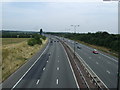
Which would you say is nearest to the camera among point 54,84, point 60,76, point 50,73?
point 54,84

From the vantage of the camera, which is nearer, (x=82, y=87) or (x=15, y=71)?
(x=82, y=87)

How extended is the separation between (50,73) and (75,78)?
5244 millimetres

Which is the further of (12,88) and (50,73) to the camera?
(50,73)

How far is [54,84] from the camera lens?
2572cm

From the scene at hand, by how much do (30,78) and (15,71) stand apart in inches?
236

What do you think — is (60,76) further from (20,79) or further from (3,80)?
(3,80)

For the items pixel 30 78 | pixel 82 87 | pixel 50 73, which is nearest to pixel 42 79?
pixel 30 78

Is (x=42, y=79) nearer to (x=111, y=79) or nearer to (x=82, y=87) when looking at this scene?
(x=82, y=87)

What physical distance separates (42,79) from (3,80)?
5336 mm

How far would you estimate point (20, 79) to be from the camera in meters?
28.4

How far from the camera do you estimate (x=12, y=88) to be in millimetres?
23781

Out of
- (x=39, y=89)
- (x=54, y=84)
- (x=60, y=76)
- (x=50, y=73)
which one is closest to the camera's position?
(x=39, y=89)

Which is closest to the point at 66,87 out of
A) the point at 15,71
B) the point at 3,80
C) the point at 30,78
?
the point at 30,78

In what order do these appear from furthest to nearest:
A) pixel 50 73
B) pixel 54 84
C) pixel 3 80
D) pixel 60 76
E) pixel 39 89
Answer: pixel 50 73
pixel 60 76
pixel 3 80
pixel 54 84
pixel 39 89
